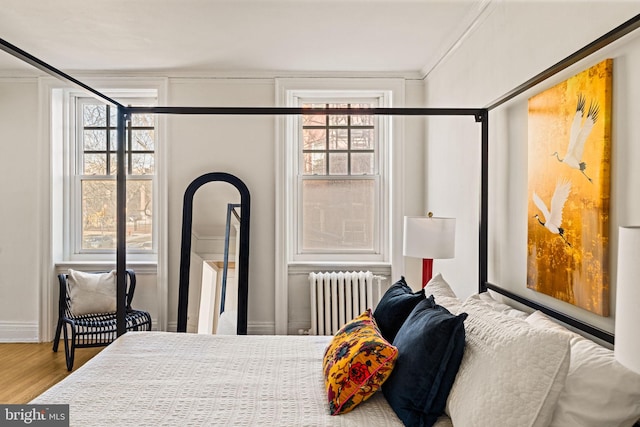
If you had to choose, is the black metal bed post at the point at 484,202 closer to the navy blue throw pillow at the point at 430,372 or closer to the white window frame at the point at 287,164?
the navy blue throw pillow at the point at 430,372

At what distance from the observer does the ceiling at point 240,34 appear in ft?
9.83

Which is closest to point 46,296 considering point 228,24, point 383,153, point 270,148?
point 270,148

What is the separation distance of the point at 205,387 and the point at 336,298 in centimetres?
246

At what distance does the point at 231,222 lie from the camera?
14.4 feet

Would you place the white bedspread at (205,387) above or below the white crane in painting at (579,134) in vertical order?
below

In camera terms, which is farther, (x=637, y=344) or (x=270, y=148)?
(x=270, y=148)

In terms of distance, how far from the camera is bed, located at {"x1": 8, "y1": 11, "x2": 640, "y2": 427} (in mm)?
1357

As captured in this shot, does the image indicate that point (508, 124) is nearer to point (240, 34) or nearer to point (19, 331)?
point (240, 34)

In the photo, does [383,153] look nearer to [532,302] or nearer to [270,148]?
[270,148]

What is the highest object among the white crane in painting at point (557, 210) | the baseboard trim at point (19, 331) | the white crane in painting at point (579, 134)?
the white crane in painting at point (579, 134)

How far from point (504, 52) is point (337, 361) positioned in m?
1.84

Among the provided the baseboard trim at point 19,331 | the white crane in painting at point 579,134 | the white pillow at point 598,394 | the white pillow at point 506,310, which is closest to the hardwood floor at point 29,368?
the baseboard trim at point 19,331

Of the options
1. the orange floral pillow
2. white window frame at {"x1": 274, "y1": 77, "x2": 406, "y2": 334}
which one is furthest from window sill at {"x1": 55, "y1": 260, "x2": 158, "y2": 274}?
the orange floral pillow

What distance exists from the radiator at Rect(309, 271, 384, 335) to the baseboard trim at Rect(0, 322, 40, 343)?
98.1 inches
